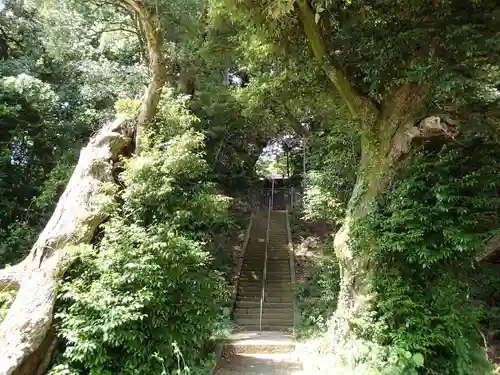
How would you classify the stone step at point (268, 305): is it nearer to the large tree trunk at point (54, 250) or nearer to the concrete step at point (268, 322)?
the concrete step at point (268, 322)

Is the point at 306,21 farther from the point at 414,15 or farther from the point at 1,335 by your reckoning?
the point at 1,335

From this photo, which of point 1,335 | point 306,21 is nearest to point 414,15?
point 306,21

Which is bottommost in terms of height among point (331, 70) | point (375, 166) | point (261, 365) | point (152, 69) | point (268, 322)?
point (261, 365)

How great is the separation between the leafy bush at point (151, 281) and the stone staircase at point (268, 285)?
3.55 meters

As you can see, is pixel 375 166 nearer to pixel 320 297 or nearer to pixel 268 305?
pixel 320 297

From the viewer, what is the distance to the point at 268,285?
39.8 feet

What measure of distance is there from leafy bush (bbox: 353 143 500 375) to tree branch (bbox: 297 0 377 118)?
1676 millimetres

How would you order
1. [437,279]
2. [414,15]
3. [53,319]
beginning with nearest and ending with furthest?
[53,319], [437,279], [414,15]

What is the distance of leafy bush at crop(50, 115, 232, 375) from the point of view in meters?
5.36

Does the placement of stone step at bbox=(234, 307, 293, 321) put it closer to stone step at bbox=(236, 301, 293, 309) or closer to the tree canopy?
stone step at bbox=(236, 301, 293, 309)

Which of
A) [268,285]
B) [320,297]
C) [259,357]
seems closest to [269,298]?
[268,285]

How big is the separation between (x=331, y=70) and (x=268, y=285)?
285 inches

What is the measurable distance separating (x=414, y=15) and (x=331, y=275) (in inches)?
227

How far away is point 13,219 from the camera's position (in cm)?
1195
